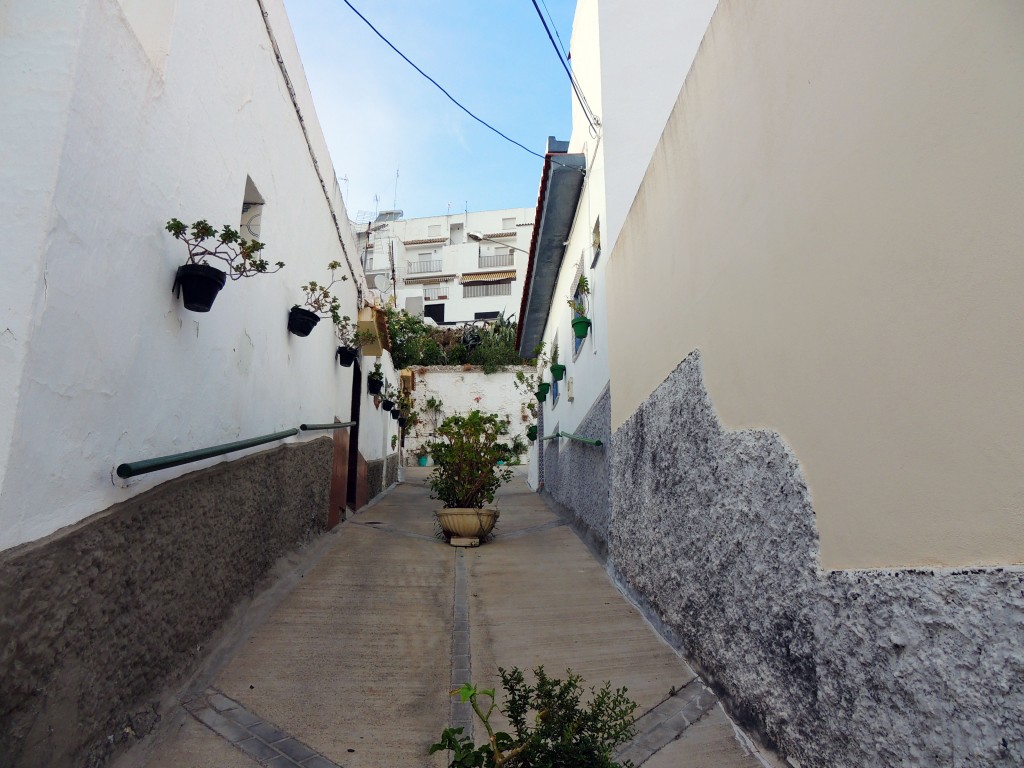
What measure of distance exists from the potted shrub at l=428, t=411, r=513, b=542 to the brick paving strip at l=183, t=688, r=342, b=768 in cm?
400

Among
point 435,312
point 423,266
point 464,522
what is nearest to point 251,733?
point 464,522

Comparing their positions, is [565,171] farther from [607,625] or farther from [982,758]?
[982,758]

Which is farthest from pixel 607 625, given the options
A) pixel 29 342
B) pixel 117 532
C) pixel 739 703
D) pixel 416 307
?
pixel 416 307

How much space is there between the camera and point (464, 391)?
941 inches

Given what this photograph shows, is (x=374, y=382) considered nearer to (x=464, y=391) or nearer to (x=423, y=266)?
(x=464, y=391)

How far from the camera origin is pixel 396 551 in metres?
6.56

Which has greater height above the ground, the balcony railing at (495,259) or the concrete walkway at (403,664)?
the balcony railing at (495,259)

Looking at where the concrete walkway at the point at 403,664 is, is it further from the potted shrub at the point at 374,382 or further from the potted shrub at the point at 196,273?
the potted shrub at the point at 374,382

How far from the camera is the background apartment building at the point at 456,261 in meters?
36.2

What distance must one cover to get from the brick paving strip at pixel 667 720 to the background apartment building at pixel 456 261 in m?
30.5

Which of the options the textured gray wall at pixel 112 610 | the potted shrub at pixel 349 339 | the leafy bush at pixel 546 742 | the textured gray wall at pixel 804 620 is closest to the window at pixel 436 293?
the potted shrub at pixel 349 339

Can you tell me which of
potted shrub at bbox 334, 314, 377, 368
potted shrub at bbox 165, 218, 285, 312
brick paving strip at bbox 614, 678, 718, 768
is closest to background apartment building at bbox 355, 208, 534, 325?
potted shrub at bbox 334, 314, 377, 368

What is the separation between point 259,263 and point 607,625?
10.1 feet

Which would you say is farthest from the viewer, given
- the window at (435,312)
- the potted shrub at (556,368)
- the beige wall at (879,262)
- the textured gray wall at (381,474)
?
the window at (435,312)
